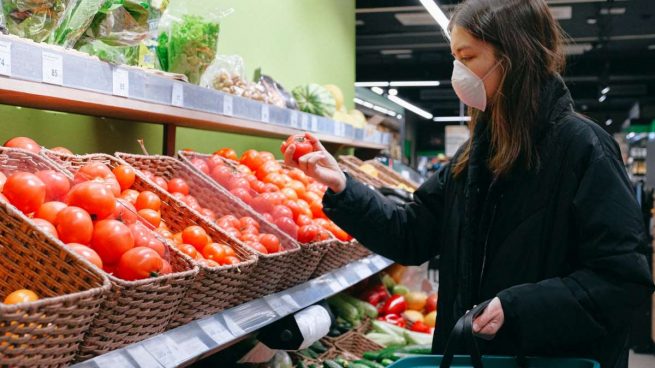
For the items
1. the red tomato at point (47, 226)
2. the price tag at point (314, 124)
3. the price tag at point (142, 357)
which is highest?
the price tag at point (314, 124)

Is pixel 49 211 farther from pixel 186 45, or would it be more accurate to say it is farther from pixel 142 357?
pixel 186 45

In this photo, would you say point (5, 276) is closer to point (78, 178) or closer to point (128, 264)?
point (128, 264)

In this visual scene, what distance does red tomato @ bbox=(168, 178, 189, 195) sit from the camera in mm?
2305

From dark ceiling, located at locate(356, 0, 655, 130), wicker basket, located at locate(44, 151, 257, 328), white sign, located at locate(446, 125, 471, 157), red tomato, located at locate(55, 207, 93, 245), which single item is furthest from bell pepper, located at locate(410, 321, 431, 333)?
white sign, located at locate(446, 125, 471, 157)

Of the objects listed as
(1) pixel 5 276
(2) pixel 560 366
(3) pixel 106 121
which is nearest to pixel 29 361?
(1) pixel 5 276

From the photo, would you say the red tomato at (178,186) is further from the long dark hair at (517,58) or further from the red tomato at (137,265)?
the long dark hair at (517,58)

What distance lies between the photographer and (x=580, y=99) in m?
24.5

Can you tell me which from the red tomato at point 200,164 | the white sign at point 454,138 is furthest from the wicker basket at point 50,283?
the white sign at point 454,138

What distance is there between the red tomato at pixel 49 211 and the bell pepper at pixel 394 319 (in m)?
2.66

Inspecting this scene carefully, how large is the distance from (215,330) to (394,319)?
7.55 feet

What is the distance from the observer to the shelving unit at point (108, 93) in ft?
4.91

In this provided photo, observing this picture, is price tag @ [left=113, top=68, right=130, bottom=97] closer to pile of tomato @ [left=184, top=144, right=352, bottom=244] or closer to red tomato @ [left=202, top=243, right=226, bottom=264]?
red tomato @ [left=202, top=243, right=226, bottom=264]

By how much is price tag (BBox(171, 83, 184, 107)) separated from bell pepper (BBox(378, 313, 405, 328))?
215 centimetres

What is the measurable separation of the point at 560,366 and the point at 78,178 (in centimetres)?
123
